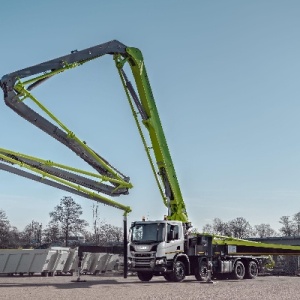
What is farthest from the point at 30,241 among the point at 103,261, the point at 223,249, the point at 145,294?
the point at 145,294

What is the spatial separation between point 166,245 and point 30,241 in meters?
76.5

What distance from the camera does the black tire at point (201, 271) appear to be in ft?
76.8

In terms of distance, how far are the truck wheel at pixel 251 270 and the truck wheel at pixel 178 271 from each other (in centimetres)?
569

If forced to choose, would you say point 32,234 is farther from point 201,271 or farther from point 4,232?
point 201,271

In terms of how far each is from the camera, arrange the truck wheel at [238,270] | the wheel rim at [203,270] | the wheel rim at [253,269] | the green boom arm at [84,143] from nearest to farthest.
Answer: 1. the green boom arm at [84,143]
2. the wheel rim at [203,270]
3. the truck wheel at [238,270]
4. the wheel rim at [253,269]

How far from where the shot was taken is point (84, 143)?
20.4 metres

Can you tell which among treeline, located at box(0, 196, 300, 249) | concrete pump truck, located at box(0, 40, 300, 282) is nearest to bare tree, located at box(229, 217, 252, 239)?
treeline, located at box(0, 196, 300, 249)

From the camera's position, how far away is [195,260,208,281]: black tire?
2342 cm

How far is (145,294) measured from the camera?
1573 cm

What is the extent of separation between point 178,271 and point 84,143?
780 centimetres

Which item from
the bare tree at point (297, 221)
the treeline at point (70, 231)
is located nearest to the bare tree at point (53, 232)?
the treeline at point (70, 231)

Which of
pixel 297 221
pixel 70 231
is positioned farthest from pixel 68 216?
pixel 297 221

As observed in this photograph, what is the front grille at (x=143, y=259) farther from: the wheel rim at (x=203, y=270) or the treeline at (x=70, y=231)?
the treeline at (x=70, y=231)

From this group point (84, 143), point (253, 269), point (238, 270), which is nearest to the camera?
point (84, 143)
